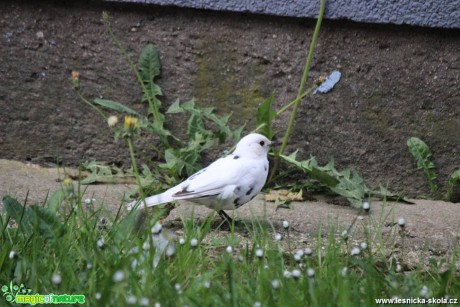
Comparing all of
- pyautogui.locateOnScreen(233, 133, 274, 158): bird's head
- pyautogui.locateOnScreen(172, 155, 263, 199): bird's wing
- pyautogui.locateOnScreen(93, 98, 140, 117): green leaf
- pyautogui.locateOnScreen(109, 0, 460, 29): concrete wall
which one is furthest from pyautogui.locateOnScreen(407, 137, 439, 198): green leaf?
pyautogui.locateOnScreen(93, 98, 140, 117): green leaf

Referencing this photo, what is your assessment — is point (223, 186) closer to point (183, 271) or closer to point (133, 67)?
point (183, 271)

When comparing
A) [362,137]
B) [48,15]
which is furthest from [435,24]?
[48,15]

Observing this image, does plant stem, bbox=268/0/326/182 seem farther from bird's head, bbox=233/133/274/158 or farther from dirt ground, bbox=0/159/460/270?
bird's head, bbox=233/133/274/158

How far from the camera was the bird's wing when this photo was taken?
290cm

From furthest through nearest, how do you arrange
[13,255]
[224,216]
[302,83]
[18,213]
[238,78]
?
[238,78], [302,83], [224,216], [18,213], [13,255]

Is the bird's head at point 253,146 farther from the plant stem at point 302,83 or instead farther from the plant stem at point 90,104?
the plant stem at point 90,104

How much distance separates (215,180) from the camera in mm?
2914

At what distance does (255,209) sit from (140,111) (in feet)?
2.50

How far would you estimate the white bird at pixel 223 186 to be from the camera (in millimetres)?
2898

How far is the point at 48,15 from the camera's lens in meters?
3.70

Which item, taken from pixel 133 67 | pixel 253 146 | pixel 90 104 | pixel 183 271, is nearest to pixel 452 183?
pixel 253 146

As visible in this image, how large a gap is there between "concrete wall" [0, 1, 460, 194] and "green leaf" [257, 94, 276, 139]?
0.47ft

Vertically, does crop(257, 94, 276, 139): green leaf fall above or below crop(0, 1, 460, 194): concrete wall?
below

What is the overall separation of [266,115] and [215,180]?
2.10 ft
